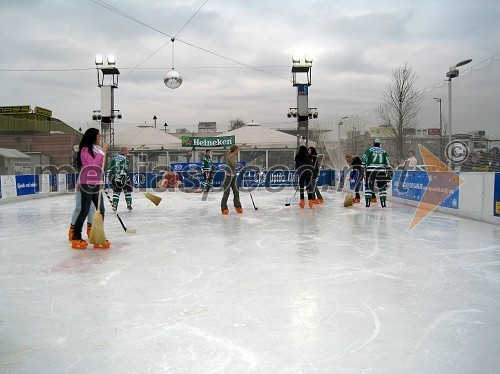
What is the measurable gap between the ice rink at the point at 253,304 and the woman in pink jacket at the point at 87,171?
8.2 inches

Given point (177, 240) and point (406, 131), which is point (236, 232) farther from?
point (406, 131)

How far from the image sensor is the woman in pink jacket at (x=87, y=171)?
5168mm

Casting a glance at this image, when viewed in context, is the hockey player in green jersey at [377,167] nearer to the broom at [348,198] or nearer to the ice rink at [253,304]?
the broom at [348,198]

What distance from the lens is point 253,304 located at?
3031mm

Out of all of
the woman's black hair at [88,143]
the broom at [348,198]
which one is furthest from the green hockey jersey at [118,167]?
the broom at [348,198]

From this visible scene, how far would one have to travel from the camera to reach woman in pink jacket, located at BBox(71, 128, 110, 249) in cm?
517

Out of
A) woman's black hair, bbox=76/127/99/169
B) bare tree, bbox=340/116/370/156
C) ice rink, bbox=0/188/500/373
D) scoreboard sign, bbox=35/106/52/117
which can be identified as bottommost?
ice rink, bbox=0/188/500/373

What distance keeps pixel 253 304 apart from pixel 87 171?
3099 mm

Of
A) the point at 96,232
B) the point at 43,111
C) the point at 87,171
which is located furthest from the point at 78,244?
the point at 43,111

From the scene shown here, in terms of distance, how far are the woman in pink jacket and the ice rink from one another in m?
0.21

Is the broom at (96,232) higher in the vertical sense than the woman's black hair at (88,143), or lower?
lower

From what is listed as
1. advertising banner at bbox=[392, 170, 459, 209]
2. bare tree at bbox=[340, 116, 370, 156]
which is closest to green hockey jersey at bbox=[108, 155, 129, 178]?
advertising banner at bbox=[392, 170, 459, 209]

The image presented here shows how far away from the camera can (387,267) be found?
417cm

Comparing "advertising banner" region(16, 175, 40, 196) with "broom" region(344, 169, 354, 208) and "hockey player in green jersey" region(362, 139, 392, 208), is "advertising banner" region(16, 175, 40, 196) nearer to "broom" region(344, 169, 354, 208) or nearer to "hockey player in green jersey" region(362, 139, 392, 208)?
"broom" region(344, 169, 354, 208)
